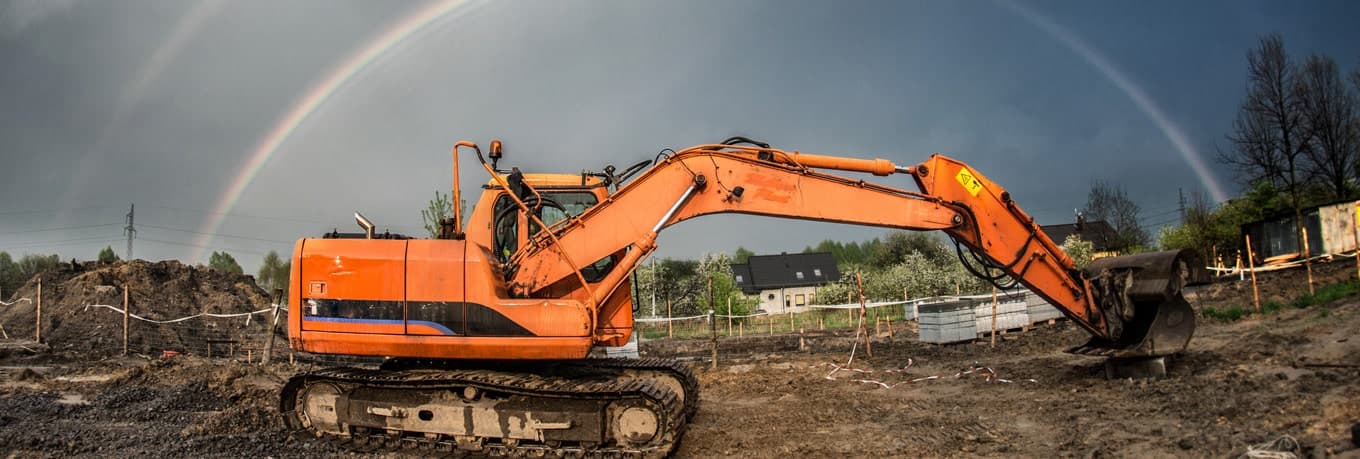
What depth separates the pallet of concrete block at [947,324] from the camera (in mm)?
20688

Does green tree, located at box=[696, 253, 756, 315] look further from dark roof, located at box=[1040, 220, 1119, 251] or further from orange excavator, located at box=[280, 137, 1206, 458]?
orange excavator, located at box=[280, 137, 1206, 458]

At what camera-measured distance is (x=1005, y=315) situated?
2231cm

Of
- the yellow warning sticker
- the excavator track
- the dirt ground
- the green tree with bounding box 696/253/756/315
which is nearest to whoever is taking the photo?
the dirt ground

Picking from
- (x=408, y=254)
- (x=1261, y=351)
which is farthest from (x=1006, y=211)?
(x=408, y=254)

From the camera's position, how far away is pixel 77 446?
28.1ft

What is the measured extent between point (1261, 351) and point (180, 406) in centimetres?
1489

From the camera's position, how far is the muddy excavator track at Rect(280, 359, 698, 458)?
8.32 m

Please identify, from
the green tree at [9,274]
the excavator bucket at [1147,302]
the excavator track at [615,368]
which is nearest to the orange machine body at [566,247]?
the excavator track at [615,368]

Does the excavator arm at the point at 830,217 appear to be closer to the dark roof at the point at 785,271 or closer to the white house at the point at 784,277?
the white house at the point at 784,277

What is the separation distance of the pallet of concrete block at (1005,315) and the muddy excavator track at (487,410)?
49.4 feet

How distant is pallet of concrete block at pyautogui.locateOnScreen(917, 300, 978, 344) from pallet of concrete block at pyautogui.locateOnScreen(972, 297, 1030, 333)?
0.42 m

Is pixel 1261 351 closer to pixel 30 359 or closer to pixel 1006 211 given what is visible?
pixel 1006 211

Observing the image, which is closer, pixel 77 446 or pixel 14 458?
pixel 14 458

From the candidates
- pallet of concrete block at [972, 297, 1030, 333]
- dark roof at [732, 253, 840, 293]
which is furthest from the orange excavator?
dark roof at [732, 253, 840, 293]
